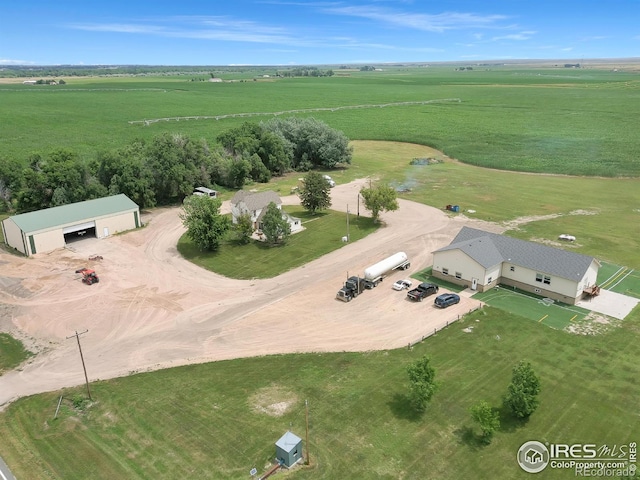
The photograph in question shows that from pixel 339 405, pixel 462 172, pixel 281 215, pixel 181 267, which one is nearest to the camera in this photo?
pixel 339 405

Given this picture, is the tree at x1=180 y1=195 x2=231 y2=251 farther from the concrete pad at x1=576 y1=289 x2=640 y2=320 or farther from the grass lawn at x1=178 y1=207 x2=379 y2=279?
the concrete pad at x1=576 y1=289 x2=640 y2=320

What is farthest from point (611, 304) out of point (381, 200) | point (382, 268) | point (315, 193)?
point (315, 193)

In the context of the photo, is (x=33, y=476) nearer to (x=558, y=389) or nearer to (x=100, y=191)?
(x=558, y=389)

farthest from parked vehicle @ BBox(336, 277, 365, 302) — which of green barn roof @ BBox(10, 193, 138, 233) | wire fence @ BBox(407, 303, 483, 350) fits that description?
green barn roof @ BBox(10, 193, 138, 233)

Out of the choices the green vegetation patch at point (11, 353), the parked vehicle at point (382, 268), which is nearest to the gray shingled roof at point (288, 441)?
the parked vehicle at point (382, 268)

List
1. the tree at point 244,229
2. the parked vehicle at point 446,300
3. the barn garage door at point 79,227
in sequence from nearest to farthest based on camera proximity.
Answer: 1. the parked vehicle at point 446,300
2. the tree at point 244,229
3. the barn garage door at point 79,227

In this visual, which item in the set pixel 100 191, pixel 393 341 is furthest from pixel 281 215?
pixel 100 191

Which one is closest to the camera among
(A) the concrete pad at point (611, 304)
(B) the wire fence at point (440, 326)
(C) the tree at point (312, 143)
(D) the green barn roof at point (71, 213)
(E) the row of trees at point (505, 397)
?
(E) the row of trees at point (505, 397)

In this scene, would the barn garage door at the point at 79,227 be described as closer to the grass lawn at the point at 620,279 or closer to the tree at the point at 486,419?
the tree at the point at 486,419
